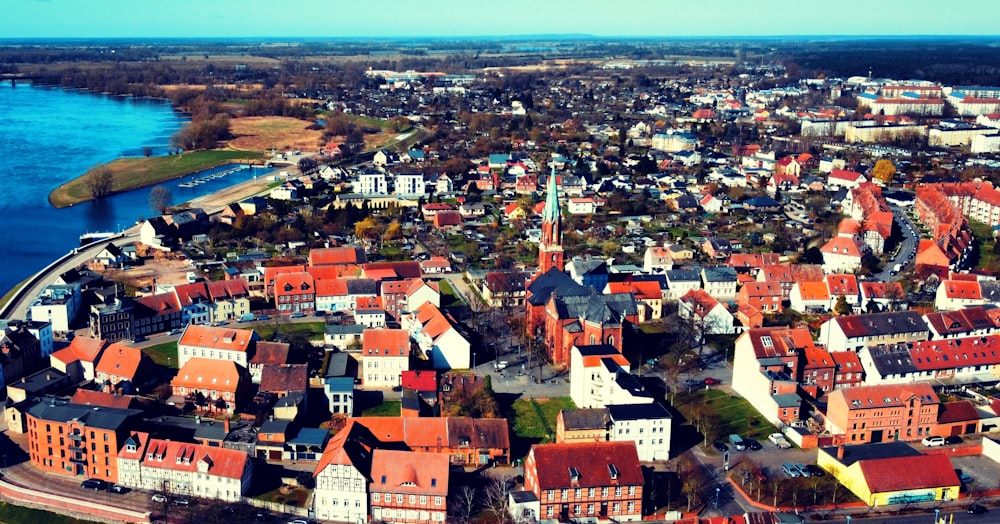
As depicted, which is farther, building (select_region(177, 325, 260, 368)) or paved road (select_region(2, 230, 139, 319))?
paved road (select_region(2, 230, 139, 319))

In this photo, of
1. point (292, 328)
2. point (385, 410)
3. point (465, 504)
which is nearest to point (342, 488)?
point (465, 504)

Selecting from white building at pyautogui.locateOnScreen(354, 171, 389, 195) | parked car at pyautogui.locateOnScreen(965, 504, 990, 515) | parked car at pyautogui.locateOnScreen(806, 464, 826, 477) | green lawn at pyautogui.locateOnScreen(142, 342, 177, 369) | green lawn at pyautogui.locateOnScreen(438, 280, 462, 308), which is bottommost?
parked car at pyautogui.locateOnScreen(965, 504, 990, 515)

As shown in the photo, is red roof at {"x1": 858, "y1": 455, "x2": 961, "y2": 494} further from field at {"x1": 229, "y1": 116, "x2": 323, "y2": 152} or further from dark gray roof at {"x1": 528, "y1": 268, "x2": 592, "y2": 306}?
field at {"x1": 229, "y1": 116, "x2": 323, "y2": 152}

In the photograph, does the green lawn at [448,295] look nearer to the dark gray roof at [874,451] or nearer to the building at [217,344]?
the building at [217,344]

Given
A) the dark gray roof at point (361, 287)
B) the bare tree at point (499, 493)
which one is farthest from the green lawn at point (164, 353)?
the bare tree at point (499, 493)

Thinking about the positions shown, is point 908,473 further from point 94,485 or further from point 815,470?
point 94,485

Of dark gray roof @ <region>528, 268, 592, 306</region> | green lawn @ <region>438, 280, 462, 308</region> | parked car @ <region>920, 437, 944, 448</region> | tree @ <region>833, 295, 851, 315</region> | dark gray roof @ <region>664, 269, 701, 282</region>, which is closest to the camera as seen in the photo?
parked car @ <region>920, 437, 944, 448</region>

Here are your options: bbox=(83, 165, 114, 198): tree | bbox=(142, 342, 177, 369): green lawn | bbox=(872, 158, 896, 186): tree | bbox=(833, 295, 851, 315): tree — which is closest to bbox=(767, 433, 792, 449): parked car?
bbox=(833, 295, 851, 315): tree
